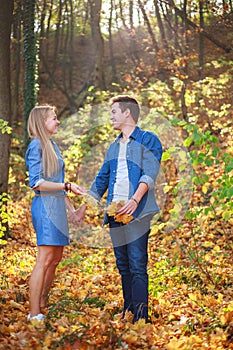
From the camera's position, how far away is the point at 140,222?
432 cm

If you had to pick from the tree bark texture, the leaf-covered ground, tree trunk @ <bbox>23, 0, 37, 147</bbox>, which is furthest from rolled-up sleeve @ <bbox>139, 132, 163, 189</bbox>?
tree trunk @ <bbox>23, 0, 37, 147</bbox>

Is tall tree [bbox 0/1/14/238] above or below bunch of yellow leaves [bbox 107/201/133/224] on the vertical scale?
above

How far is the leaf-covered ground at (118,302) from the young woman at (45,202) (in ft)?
0.86

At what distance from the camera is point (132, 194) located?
14.5ft

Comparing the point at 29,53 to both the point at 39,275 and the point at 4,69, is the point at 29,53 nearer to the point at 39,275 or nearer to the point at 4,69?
the point at 4,69

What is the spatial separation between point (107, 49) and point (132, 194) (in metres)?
25.7

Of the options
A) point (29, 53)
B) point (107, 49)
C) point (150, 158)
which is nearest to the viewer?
point (150, 158)

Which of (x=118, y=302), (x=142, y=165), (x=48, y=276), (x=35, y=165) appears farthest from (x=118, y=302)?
(x=35, y=165)

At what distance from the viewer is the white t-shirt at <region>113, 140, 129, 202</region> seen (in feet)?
14.6

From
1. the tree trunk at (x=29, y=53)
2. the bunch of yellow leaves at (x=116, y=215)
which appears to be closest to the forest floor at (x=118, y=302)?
the bunch of yellow leaves at (x=116, y=215)

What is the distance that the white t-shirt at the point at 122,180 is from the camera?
444 cm

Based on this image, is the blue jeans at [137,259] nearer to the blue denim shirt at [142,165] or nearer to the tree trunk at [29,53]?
the blue denim shirt at [142,165]

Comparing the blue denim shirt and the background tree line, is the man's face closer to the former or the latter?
the blue denim shirt

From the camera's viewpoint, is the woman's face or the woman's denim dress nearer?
the woman's denim dress
